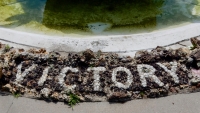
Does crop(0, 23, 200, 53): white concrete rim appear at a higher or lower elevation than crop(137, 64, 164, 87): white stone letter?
higher

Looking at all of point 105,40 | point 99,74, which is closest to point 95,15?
point 105,40

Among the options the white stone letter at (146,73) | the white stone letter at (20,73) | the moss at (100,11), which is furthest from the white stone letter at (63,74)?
the moss at (100,11)

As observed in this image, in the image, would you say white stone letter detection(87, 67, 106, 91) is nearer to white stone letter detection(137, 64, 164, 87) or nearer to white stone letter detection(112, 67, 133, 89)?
white stone letter detection(112, 67, 133, 89)

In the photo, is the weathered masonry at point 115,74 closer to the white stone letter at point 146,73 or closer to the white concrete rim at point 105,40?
the white stone letter at point 146,73

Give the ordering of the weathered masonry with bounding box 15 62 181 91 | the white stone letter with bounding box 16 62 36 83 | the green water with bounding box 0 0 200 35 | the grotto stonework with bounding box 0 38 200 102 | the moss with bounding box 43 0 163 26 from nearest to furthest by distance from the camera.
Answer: the grotto stonework with bounding box 0 38 200 102 → the weathered masonry with bounding box 15 62 181 91 → the white stone letter with bounding box 16 62 36 83 → the green water with bounding box 0 0 200 35 → the moss with bounding box 43 0 163 26

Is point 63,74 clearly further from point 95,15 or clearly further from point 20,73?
point 95,15

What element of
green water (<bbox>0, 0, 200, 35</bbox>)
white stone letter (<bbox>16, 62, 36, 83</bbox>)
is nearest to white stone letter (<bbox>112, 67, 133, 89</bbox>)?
white stone letter (<bbox>16, 62, 36, 83</bbox>)

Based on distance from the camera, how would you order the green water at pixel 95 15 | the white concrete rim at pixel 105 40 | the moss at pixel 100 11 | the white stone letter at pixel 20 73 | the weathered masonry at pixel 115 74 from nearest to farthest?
1. the weathered masonry at pixel 115 74
2. the white stone letter at pixel 20 73
3. the white concrete rim at pixel 105 40
4. the green water at pixel 95 15
5. the moss at pixel 100 11

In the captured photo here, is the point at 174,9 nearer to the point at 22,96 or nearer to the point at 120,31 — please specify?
the point at 120,31
